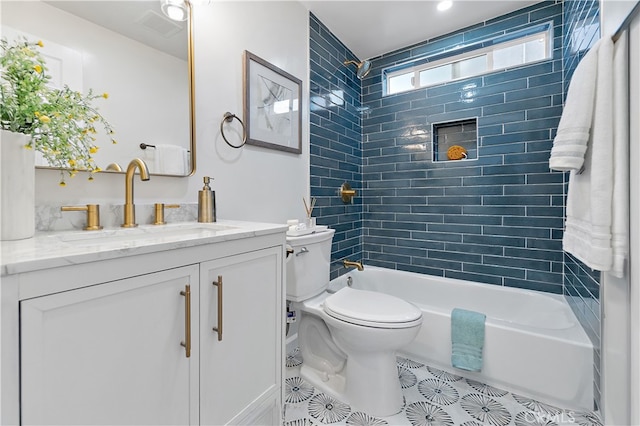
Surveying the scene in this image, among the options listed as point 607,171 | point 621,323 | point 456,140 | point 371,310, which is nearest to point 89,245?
point 371,310

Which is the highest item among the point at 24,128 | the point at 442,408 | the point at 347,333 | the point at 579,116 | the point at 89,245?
the point at 579,116

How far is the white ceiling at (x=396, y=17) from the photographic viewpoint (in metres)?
2.14

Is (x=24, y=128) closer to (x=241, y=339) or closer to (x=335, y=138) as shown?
(x=241, y=339)

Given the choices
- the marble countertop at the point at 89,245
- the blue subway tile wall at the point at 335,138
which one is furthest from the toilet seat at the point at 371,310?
the blue subway tile wall at the point at 335,138

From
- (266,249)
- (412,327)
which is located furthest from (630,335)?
(266,249)

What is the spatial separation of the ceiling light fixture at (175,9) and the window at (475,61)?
1988mm

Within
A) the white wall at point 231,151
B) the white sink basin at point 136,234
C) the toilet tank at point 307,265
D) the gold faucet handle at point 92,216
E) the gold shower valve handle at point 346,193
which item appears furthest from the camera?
the gold shower valve handle at point 346,193

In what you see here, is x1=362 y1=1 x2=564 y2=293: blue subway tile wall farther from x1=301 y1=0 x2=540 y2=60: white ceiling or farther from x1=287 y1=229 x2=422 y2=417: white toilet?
x1=287 y1=229 x2=422 y2=417: white toilet

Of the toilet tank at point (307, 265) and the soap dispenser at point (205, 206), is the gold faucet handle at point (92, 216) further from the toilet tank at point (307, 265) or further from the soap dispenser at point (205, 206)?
the toilet tank at point (307, 265)

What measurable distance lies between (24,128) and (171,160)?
1.73ft

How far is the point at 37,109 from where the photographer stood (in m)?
0.81

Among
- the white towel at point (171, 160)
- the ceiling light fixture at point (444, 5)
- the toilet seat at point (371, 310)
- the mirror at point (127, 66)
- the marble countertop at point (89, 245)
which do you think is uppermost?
the ceiling light fixture at point (444, 5)

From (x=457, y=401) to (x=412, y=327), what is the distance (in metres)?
0.57

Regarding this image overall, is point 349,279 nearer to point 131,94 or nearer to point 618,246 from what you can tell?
point 618,246
